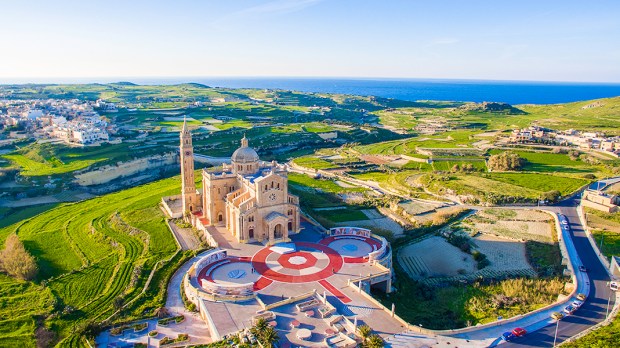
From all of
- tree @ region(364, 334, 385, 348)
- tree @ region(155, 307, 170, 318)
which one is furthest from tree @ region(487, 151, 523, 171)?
tree @ region(155, 307, 170, 318)

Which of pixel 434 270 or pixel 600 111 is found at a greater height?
pixel 600 111

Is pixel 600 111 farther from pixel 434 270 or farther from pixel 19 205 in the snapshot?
pixel 19 205

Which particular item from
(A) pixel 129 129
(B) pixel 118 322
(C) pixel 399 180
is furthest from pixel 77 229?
(A) pixel 129 129

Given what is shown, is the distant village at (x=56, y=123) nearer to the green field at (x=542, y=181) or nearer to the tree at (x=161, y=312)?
the tree at (x=161, y=312)

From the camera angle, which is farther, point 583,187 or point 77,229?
point 583,187

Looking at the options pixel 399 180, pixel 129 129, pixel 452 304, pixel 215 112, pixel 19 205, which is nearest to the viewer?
pixel 452 304

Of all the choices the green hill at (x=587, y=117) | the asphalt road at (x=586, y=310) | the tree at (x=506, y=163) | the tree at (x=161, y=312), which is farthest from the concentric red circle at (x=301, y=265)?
the green hill at (x=587, y=117)
